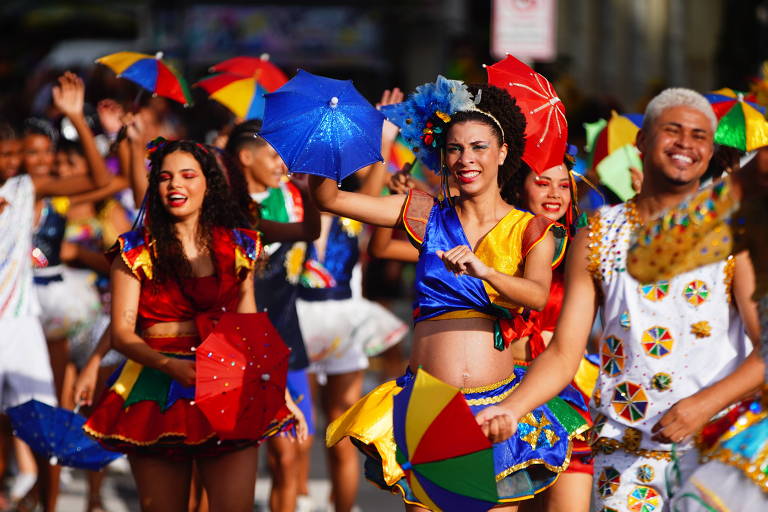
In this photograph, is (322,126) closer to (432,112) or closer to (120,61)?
(432,112)

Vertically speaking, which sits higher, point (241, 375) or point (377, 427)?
point (241, 375)

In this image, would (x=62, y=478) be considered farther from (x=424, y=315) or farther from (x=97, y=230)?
(x=424, y=315)

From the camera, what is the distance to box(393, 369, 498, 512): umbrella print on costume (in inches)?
179

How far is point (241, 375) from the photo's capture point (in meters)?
5.95

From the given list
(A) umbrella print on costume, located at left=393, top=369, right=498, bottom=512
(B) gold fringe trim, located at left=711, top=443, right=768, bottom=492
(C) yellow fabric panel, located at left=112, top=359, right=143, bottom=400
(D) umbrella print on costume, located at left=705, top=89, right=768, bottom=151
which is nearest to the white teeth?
(A) umbrella print on costume, located at left=393, top=369, right=498, bottom=512

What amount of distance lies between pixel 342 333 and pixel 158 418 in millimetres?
3265

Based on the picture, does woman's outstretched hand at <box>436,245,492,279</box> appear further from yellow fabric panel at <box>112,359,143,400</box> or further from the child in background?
the child in background

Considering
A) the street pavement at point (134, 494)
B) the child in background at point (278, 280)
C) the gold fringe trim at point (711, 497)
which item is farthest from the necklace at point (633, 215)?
the street pavement at point (134, 494)

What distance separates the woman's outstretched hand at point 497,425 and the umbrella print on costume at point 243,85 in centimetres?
378

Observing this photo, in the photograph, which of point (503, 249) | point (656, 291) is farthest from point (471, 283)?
point (656, 291)

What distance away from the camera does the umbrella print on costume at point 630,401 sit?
5.09 m

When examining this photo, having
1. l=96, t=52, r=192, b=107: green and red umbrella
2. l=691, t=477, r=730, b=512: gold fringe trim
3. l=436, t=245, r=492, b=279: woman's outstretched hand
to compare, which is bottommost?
l=691, t=477, r=730, b=512: gold fringe trim

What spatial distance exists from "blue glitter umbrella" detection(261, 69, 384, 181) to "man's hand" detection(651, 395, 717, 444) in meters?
1.77

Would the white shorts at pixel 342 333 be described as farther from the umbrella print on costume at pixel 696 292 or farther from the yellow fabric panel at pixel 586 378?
the umbrella print on costume at pixel 696 292
